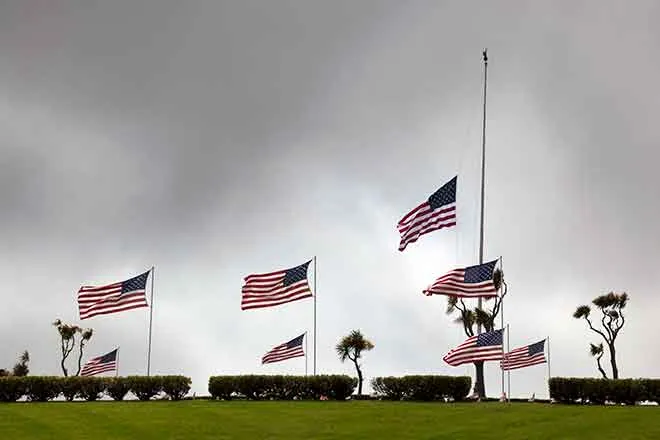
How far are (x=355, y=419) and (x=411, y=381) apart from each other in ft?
39.8

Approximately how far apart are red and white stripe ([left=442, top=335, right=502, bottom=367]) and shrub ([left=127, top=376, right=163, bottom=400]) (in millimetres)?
17047

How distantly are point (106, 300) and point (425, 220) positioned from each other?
1754cm

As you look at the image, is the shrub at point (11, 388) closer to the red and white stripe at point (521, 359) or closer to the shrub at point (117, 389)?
the shrub at point (117, 389)

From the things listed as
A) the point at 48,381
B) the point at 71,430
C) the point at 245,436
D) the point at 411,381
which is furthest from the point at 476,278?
the point at 48,381

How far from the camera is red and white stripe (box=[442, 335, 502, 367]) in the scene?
137 feet

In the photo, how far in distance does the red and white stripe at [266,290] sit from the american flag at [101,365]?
28.2ft

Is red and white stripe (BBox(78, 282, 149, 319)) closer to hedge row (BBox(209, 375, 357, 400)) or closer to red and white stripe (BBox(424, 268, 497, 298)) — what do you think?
hedge row (BBox(209, 375, 357, 400))

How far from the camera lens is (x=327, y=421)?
1471 inches

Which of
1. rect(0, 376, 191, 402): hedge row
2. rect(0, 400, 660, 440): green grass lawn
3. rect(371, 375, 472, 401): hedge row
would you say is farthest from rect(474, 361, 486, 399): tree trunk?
rect(0, 376, 191, 402): hedge row

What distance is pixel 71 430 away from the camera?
35375 millimetres

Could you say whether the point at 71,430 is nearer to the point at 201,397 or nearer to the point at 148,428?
the point at 148,428

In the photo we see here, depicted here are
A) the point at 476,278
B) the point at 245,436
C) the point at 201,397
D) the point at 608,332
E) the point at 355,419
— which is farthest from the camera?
the point at 608,332

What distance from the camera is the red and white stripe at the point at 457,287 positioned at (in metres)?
44.0

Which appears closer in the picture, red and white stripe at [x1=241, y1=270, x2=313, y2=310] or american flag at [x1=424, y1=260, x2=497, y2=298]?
american flag at [x1=424, y1=260, x2=497, y2=298]
